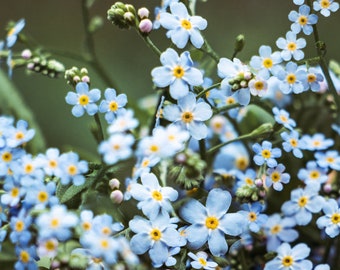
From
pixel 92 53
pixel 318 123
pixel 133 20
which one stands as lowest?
pixel 318 123

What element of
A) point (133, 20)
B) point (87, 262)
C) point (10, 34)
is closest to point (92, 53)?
point (10, 34)

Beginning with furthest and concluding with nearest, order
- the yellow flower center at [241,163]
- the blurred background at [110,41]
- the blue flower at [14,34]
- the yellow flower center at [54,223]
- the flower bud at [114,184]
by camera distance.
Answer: the blurred background at [110,41], the yellow flower center at [241,163], the blue flower at [14,34], the flower bud at [114,184], the yellow flower center at [54,223]

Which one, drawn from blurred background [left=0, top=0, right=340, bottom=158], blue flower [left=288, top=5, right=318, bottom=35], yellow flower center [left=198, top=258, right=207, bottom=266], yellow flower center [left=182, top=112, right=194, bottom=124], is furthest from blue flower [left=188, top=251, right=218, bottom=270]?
blurred background [left=0, top=0, right=340, bottom=158]

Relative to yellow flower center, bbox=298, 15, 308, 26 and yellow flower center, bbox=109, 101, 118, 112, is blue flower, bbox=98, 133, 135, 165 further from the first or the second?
yellow flower center, bbox=298, 15, 308, 26

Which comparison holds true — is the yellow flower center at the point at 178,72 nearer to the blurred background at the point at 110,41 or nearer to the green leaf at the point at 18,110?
the green leaf at the point at 18,110

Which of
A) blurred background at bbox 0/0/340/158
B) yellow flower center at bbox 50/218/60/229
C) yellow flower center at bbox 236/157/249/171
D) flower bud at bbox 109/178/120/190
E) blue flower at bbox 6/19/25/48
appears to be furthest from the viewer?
blurred background at bbox 0/0/340/158

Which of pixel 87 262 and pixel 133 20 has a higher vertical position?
pixel 133 20

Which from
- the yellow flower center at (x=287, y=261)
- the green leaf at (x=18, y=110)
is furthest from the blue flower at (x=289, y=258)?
the green leaf at (x=18, y=110)

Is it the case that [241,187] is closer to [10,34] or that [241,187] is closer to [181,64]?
[181,64]
